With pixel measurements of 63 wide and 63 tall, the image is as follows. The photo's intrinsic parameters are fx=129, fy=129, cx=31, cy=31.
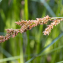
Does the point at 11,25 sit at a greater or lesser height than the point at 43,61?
greater

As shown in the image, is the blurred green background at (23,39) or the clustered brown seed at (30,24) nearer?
the clustered brown seed at (30,24)

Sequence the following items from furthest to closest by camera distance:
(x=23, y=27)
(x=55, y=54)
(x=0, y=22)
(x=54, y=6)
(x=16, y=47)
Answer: (x=54, y=6) < (x=0, y=22) < (x=16, y=47) < (x=55, y=54) < (x=23, y=27)

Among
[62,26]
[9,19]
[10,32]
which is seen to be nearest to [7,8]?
[9,19]

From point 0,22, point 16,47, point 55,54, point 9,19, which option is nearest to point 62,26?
point 55,54

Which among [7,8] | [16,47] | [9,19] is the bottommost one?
[16,47]

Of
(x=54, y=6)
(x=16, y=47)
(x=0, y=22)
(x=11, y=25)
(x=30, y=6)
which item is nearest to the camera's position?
(x=16, y=47)

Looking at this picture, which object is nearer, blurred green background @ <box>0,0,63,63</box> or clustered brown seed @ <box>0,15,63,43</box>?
clustered brown seed @ <box>0,15,63,43</box>

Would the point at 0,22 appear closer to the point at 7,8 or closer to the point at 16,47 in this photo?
the point at 7,8

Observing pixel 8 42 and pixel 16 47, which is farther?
pixel 8 42

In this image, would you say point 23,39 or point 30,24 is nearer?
point 30,24

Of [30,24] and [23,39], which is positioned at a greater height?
[30,24]
